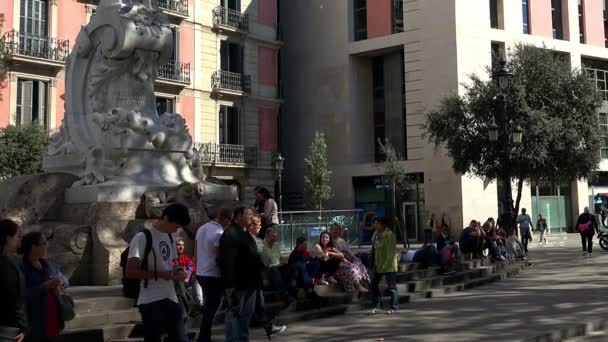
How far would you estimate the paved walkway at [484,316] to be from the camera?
9031 millimetres

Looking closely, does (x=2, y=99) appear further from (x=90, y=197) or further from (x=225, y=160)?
(x=90, y=197)

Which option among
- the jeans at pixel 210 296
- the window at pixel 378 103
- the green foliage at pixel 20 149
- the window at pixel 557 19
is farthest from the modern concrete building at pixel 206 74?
the jeans at pixel 210 296

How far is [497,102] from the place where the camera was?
88.2 ft

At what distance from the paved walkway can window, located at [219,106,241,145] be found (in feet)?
74.5

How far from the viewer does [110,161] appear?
1191 cm

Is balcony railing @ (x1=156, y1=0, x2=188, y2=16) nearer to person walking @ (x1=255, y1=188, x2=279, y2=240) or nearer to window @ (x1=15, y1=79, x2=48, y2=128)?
window @ (x1=15, y1=79, x2=48, y2=128)

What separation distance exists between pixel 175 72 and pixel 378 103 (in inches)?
478

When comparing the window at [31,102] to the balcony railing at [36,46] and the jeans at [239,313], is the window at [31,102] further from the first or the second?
the jeans at [239,313]

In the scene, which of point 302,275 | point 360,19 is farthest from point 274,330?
point 360,19

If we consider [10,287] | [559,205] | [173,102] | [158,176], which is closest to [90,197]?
[158,176]

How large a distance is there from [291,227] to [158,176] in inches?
508

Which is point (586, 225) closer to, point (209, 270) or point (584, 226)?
point (584, 226)

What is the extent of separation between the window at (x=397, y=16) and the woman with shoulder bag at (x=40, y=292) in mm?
34594

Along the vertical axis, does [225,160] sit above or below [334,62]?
below
